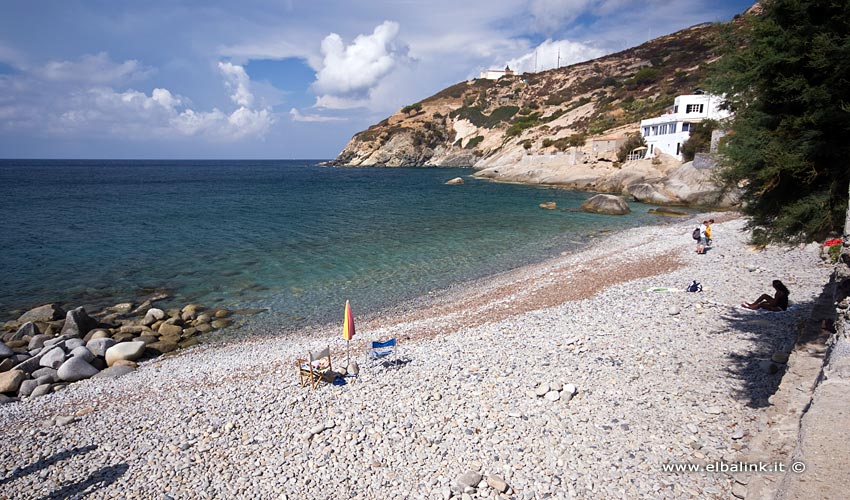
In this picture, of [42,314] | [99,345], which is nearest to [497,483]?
[99,345]

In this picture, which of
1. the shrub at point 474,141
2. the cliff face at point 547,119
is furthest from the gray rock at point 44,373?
the shrub at point 474,141

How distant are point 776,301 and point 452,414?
366 inches

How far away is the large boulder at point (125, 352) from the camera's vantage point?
43.0 feet

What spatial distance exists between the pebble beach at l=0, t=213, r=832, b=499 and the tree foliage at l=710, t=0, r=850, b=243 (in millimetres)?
2099

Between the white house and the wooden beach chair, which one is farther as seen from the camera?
the white house

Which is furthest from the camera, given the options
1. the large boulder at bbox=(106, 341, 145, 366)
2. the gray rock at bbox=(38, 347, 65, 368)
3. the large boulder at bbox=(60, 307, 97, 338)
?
the large boulder at bbox=(60, 307, 97, 338)

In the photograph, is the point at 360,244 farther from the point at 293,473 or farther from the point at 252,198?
the point at 252,198

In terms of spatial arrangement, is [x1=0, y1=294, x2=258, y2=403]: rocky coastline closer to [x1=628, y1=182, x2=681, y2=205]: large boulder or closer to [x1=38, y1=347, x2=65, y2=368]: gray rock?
[x1=38, y1=347, x2=65, y2=368]: gray rock

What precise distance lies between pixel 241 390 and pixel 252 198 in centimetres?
5514

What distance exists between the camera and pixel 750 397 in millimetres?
7590

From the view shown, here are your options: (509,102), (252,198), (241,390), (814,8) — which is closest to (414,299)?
(241,390)

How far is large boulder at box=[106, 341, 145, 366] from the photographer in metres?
13.1

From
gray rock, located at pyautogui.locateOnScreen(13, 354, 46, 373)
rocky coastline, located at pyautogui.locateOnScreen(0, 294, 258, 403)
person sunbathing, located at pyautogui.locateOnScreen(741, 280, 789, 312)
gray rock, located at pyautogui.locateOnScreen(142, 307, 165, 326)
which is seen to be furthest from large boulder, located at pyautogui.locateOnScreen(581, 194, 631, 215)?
gray rock, located at pyautogui.locateOnScreen(13, 354, 46, 373)

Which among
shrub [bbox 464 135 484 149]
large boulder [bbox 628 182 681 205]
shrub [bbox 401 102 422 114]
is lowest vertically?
large boulder [bbox 628 182 681 205]
